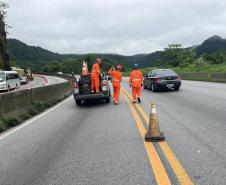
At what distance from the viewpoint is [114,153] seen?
22.2 ft

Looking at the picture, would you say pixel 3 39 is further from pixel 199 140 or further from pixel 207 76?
pixel 199 140

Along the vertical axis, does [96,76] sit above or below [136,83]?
above

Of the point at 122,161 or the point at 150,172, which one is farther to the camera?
the point at 122,161

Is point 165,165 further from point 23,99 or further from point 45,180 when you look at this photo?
point 23,99

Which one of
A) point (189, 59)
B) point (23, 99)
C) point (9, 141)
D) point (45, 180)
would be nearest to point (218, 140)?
point (45, 180)

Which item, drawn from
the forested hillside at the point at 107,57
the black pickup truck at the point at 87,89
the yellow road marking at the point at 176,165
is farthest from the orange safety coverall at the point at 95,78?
the forested hillside at the point at 107,57

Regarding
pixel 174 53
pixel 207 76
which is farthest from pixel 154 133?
→ pixel 174 53

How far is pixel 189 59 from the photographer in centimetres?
12700

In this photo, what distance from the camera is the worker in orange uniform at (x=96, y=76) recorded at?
16.8 metres

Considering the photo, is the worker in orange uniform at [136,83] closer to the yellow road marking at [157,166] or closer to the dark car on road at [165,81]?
the dark car on road at [165,81]

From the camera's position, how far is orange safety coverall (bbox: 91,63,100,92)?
16.8 m

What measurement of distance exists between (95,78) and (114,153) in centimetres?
1031

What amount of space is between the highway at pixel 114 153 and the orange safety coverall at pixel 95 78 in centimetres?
598

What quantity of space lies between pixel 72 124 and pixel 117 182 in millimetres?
6086
